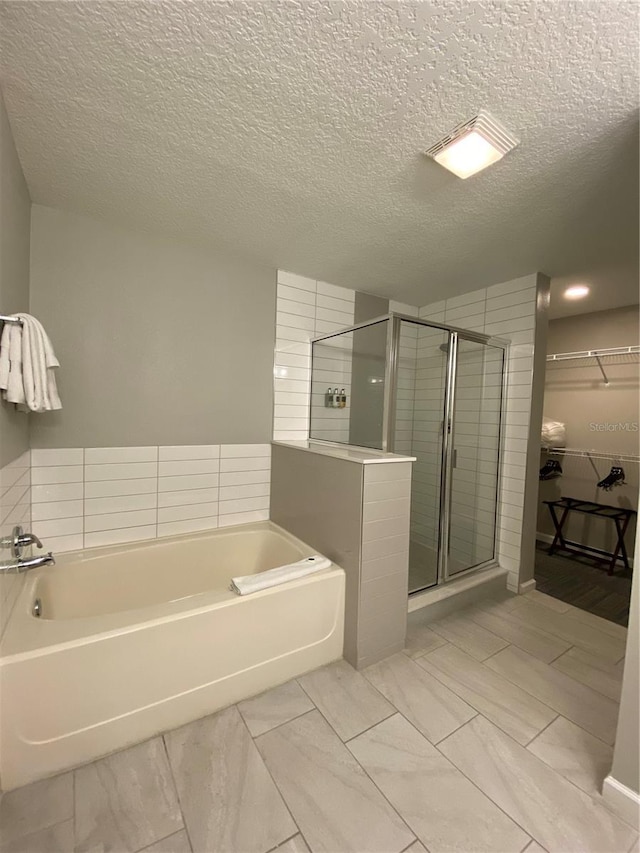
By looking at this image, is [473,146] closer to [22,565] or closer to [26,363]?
[26,363]

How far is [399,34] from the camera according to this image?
933 mm

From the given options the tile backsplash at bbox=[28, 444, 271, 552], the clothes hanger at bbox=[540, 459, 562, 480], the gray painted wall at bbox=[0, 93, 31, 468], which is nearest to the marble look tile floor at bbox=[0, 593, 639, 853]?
the tile backsplash at bbox=[28, 444, 271, 552]

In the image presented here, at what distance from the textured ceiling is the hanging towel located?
0.75 m

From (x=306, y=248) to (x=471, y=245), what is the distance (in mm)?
1025

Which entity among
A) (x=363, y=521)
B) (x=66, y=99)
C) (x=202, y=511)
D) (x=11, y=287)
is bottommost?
(x=202, y=511)

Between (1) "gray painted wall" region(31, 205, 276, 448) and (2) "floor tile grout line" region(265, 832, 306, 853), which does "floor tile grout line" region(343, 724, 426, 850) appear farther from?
(1) "gray painted wall" region(31, 205, 276, 448)

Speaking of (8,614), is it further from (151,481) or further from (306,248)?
(306,248)

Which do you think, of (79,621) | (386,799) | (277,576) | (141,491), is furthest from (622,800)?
(141,491)

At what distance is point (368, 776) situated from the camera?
4.07 feet

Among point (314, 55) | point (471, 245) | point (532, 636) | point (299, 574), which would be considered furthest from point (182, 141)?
point (532, 636)

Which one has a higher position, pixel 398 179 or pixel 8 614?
pixel 398 179

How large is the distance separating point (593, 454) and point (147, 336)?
3841 mm

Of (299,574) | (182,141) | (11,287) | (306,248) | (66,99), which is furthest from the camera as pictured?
Result: (306,248)

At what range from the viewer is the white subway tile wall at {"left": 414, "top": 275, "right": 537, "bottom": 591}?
8.25 ft
